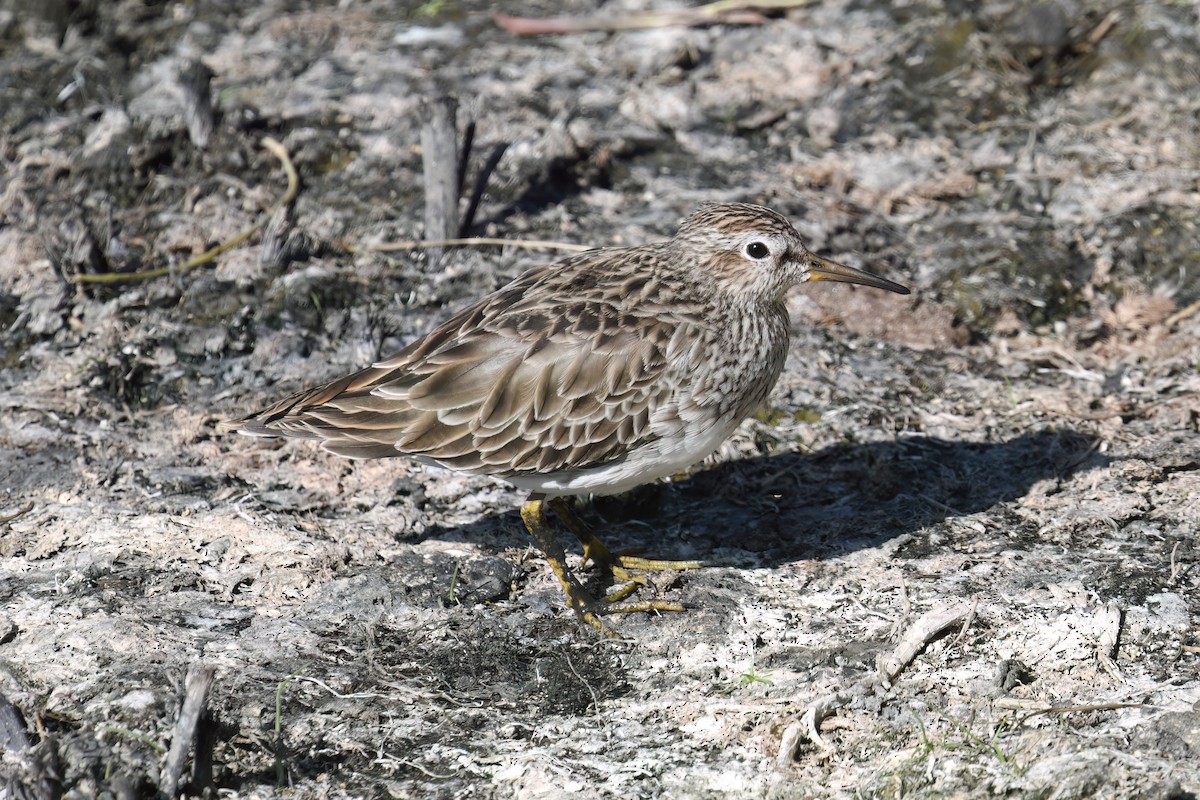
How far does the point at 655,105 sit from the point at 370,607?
4398 mm

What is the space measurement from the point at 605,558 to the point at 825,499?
106 cm

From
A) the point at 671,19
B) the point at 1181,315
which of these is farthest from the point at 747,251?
the point at 671,19

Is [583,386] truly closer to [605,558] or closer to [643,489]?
[605,558]

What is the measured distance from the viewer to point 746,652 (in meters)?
4.84

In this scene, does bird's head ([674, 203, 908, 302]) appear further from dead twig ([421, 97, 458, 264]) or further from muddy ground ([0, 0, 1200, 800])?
dead twig ([421, 97, 458, 264])

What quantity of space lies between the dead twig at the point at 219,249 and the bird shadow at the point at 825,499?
2.48 m

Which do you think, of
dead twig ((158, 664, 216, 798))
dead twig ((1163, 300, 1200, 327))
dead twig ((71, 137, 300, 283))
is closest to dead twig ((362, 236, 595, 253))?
dead twig ((71, 137, 300, 283))

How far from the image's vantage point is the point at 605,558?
5.51 meters

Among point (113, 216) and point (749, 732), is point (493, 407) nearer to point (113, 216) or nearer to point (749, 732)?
point (749, 732)

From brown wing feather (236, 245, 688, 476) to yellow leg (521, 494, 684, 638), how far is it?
22 centimetres

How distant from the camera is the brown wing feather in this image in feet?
16.9

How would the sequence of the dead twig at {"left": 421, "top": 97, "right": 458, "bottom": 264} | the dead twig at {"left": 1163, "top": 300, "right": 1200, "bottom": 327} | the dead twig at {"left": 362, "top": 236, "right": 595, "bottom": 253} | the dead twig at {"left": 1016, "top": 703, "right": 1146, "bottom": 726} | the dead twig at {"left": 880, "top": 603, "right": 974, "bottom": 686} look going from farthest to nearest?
the dead twig at {"left": 362, "top": 236, "right": 595, "bottom": 253}, the dead twig at {"left": 421, "top": 97, "right": 458, "bottom": 264}, the dead twig at {"left": 1163, "top": 300, "right": 1200, "bottom": 327}, the dead twig at {"left": 880, "top": 603, "right": 974, "bottom": 686}, the dead twig at {"left": 1016, "top": 703, "right": 1146, "bottom": 726}

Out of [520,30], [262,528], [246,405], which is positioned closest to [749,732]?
[262,528]

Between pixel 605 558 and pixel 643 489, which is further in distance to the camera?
pixel 643 489
